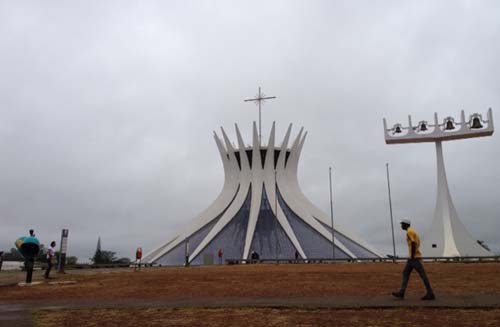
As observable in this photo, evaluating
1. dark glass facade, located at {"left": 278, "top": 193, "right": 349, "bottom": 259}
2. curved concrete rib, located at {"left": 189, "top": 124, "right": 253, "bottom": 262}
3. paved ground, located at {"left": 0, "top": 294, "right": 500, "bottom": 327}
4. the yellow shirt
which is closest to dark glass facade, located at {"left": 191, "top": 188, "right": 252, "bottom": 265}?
curved concrete rib, located at {"left": 189, "top": 124, "right": 253, "bottom": 262}

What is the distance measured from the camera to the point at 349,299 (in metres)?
8.81

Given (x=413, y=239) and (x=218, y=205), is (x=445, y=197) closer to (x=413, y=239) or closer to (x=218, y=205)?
(x=218, y=205)

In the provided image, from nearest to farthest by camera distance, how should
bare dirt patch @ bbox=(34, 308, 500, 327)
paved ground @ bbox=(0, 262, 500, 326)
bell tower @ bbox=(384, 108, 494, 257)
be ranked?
bare dirt patch @ bbox=(34, 308, 500, 327) → paved ground @ bbox=(0, 262, 500, 326) → bell tower @ bbox=(384, 108, 494, 257)

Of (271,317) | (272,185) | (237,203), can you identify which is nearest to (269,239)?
(237,203)

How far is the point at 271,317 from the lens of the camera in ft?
23.2

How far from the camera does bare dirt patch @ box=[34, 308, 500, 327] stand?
6.40 m

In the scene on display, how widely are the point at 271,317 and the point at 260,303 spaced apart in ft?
5.00

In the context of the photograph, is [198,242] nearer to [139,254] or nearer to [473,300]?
[139,254]

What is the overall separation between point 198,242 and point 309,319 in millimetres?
35215

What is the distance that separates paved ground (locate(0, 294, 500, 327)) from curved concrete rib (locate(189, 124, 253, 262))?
29217 millimetres

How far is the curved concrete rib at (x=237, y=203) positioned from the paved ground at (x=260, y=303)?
2922 cm

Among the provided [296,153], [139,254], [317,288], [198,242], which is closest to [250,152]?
[296,153]

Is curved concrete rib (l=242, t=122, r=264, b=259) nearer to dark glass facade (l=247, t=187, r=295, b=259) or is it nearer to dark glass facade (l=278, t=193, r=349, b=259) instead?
dark glass facade (l=247, t=187, r=295, b=259)

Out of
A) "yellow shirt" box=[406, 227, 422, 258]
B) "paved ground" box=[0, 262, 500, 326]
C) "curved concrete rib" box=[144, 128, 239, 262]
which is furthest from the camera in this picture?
"curved concrete rib" box=[144, 128, 239, 262]
